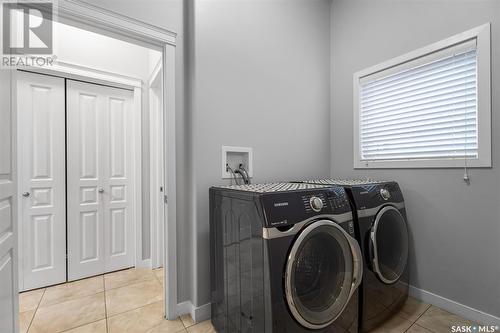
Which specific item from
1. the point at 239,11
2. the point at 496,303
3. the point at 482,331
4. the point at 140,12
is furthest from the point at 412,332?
the point at 140,12

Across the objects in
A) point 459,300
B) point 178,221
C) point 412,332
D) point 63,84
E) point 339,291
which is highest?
point 63,84

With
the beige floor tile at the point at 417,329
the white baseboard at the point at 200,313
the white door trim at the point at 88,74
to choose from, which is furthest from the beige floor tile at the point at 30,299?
the beige floor tile at the point at 417,329

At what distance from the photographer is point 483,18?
152 cm

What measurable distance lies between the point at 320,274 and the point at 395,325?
806 millimetres

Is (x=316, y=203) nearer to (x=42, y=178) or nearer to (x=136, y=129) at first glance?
(x=136, y=129)

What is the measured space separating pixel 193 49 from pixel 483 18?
1.99 metres

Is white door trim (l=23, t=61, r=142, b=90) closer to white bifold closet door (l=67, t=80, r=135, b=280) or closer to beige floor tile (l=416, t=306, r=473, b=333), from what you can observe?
white bifold closet door (l=67, t=80, r=135, b=280)

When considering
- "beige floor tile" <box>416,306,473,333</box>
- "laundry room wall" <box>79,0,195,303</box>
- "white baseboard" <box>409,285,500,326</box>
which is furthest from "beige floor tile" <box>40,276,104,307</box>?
"white baseboard" <box>409,285,500,326</box>

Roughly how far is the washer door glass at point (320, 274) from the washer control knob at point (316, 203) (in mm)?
74

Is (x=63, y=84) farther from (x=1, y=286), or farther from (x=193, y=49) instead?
(x=1, y=286)

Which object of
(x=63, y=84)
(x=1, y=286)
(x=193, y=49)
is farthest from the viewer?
(x=63, y=84)

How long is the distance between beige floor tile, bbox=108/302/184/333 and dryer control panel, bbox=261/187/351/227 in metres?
1.15

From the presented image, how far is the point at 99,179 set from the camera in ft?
7.97

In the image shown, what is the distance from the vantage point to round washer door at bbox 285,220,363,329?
1122mm
